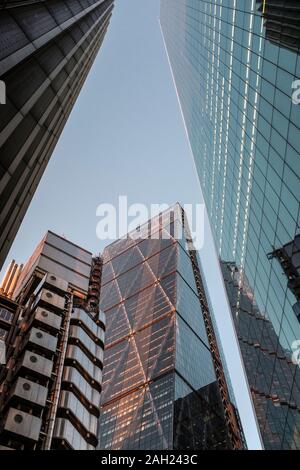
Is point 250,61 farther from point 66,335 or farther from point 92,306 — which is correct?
point 92,306

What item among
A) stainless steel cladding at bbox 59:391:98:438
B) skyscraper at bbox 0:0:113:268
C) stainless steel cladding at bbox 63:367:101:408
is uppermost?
stainless steel cladding at bbox 63:367:101:408

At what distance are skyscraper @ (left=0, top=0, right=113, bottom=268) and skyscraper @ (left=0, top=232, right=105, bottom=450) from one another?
97.5 feet

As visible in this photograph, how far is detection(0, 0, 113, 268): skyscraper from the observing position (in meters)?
13.1

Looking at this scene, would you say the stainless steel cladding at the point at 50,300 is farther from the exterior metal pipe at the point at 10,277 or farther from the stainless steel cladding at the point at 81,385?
the exterior metal pipe at the point at 10,277

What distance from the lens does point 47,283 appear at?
5856cm

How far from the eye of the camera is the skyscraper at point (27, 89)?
13.1 metres

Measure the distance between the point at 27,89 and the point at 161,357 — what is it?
11799 centimetres

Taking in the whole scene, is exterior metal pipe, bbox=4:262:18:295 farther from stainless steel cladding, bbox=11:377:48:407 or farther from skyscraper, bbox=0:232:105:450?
stainless steel cladding, bbox=11:377:48:407

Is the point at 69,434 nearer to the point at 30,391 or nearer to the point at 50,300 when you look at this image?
the point at 30,391

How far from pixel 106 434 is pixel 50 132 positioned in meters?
113

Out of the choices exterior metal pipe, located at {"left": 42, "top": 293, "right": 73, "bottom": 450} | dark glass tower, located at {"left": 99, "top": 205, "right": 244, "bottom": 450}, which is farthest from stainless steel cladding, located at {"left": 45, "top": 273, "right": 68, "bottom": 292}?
dark glass tower, located at {"left": 99, "top": 205, "right": 244, "bottom": 450}
